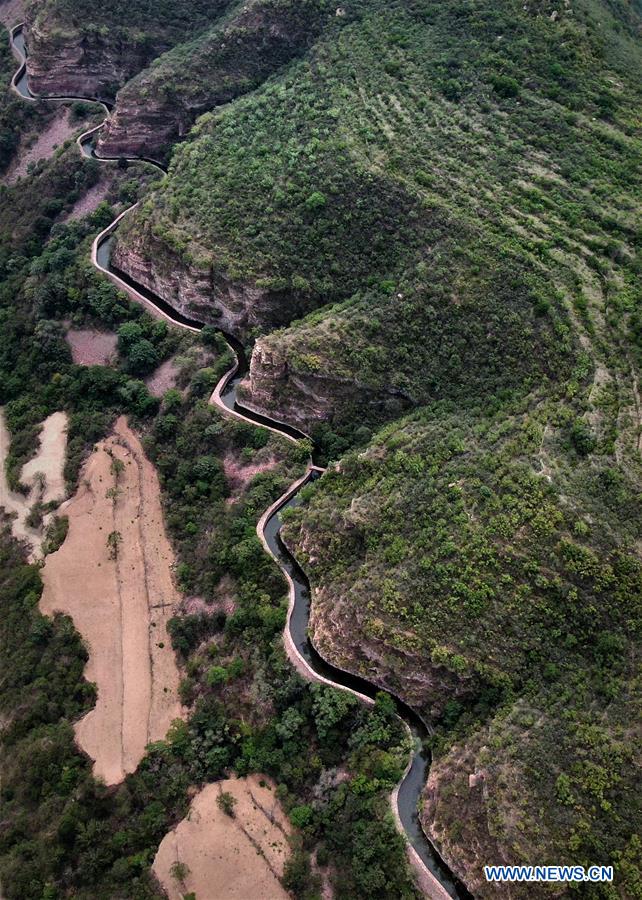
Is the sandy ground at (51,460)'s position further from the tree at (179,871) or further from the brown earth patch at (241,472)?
the tree at (179,871)

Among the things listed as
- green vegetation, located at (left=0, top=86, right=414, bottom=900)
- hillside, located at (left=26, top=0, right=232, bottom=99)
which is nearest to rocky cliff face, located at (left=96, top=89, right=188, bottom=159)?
hillside, located at (left=26, top=0, right=232, bottom=99)

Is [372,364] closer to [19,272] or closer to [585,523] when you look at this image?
[585,523]

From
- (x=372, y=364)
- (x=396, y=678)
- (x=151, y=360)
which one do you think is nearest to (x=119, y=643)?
(x=396, y=678)

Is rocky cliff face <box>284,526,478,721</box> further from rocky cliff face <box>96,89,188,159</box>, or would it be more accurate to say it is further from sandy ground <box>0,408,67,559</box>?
rocky cliff face <box>96,89,188,159</box>

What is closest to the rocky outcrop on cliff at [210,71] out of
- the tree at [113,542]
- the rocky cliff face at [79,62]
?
the rocky cliff face at [79,62]

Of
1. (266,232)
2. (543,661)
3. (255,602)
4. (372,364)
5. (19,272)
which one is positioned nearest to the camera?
(543,661)
